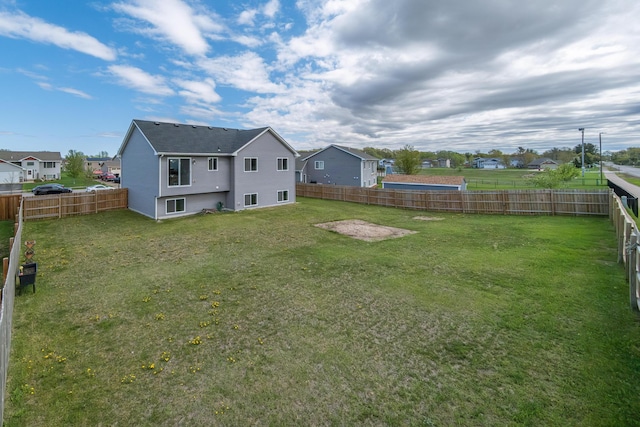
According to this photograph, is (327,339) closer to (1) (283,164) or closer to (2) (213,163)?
(2) (213,163)

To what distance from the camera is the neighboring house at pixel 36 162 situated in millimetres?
54969

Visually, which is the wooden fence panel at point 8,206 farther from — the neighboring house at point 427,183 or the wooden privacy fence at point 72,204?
the neighboring house at point 427,183

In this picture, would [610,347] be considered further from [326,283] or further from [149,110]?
[149,110]

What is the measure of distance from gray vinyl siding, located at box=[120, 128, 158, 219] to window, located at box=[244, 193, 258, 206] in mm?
6312

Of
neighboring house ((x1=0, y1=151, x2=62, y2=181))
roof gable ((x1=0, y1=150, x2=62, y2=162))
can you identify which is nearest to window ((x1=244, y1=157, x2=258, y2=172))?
neighboring house ((x1=0, y1=151, x2=62, y2=181))

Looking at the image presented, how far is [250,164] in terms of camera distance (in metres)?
23.5

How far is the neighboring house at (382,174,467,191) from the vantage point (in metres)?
31.2

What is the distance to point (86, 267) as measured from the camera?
1051cm

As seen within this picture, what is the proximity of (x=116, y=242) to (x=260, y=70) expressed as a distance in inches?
638

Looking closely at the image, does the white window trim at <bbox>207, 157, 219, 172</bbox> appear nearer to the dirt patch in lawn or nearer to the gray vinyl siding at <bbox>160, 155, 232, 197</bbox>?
the gray vinyl siding at <bbox>160, 155, 232, 197</bbox>

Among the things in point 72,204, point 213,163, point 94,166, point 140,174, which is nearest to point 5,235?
point 72,204

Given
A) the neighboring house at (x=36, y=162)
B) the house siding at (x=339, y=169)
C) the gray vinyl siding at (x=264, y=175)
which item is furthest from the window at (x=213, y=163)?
the neighboring house at (x=36, y=162)

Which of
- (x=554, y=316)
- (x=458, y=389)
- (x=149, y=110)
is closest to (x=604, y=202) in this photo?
(x=554, y=316)

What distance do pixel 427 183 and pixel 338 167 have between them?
38.6 ft
